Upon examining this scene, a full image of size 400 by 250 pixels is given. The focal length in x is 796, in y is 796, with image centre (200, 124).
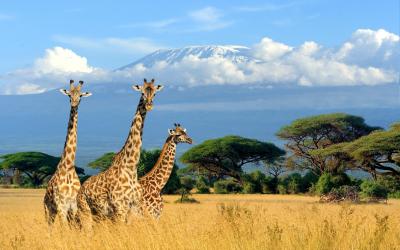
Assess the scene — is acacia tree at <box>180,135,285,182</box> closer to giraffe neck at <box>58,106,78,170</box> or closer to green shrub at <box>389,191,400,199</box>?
green shrub at <box>389,191,400,199</box>

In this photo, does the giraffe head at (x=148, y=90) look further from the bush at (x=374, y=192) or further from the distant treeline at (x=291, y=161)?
the distant treeline at (x=291, y=161)

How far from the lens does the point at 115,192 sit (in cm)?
1252

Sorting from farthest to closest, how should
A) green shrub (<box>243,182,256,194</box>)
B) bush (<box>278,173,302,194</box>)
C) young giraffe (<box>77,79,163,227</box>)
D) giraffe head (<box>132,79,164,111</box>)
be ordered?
green shrub (<box>243,182,256,194</box>) → bush (<box>278,173,302,194</box>) → giraffe head (<box>132,79,164,111</box>) → young giraffe (<box>77,79,163,227</box>)

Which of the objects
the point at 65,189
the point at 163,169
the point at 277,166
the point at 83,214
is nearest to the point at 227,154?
the point at 277,166

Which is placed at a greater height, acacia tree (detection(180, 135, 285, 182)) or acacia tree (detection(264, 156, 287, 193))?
acacia tree (detection(180, 135, 285, 182))

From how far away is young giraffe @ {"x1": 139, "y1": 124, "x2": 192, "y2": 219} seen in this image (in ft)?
44.5

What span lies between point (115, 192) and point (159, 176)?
2.00m

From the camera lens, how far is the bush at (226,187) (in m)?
54.3

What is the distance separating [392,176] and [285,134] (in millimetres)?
13041

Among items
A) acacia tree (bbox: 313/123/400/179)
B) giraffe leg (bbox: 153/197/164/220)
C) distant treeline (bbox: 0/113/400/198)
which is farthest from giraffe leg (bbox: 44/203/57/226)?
acacia tree (bbox: 313/123/400/179)

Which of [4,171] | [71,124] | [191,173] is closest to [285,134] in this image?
[191,173]

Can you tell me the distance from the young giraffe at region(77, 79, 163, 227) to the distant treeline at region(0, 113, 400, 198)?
3162 centimetres

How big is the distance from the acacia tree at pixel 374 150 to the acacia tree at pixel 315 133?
6.71 m

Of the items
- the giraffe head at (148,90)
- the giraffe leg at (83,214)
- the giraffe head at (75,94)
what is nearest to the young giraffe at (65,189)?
the giraffe head at (75,94)
